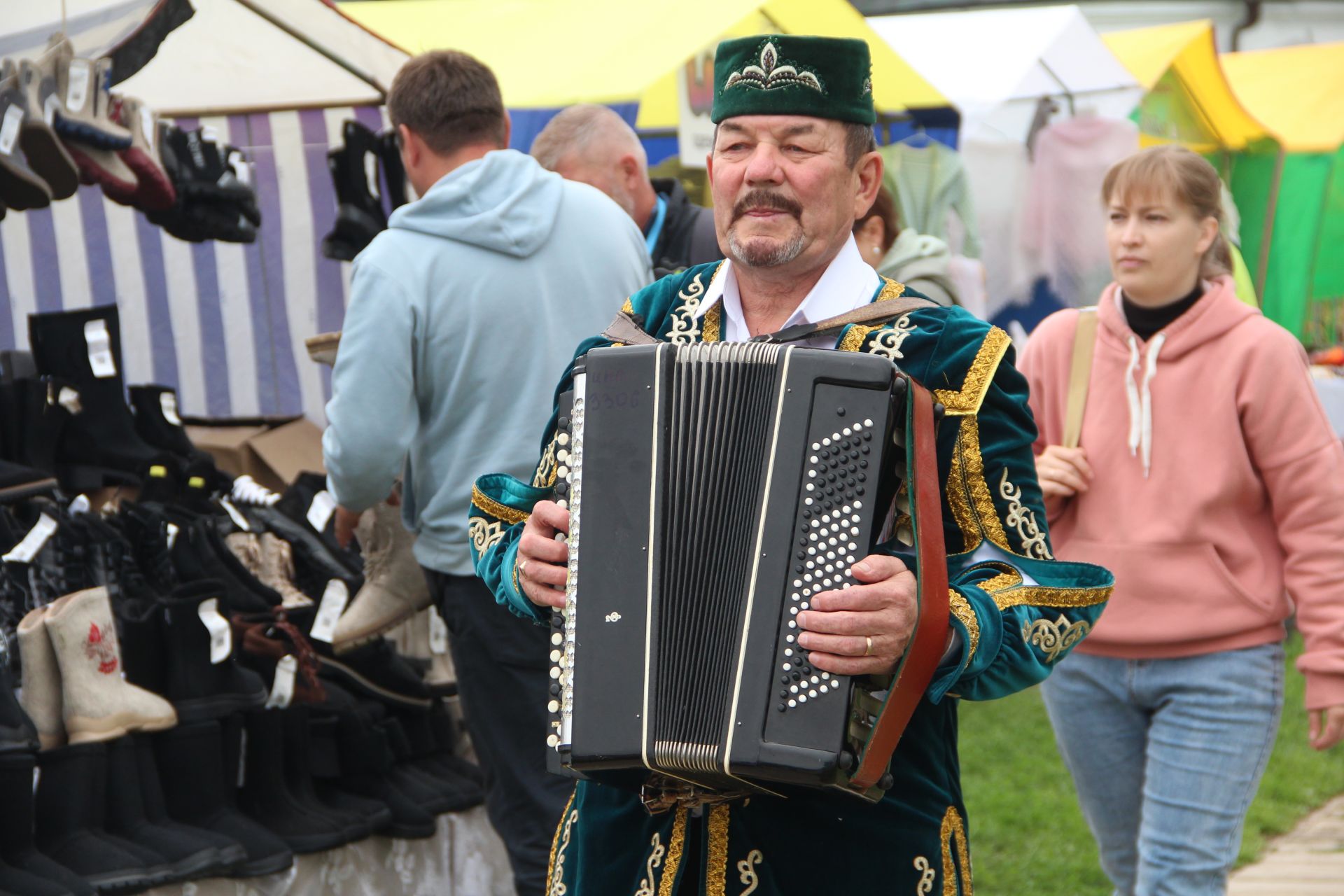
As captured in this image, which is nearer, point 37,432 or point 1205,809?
point 1205,809

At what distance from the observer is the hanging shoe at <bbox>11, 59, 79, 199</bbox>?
3885mm

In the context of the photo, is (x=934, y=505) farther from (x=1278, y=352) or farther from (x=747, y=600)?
(x=1278, y=352)

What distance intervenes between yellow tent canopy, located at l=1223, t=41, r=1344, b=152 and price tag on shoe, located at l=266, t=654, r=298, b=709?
9355mm

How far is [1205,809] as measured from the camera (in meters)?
3.31

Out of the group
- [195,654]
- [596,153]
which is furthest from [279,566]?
[596,153]

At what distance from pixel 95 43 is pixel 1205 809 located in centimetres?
350

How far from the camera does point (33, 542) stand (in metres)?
3.72

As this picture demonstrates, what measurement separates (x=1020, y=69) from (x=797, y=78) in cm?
772

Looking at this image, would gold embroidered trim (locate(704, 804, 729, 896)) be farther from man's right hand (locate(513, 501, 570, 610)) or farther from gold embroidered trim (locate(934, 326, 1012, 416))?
gold embroidered trim (locate(934, 326, 1012, 416))

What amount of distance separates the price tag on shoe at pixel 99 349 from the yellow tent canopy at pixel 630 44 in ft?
12.7

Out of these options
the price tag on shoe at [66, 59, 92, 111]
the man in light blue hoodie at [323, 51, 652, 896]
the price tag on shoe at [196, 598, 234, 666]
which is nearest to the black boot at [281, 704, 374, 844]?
the price tag on shoe at [196, 598, 234, 666]

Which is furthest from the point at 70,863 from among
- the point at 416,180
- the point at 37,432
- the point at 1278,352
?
the point at 1278,352

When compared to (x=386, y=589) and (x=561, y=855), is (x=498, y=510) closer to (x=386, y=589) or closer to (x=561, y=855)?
(x=561, y=855)

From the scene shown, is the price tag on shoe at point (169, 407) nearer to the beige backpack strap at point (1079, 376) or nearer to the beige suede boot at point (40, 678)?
the beige suede boot at point (40, 678)
